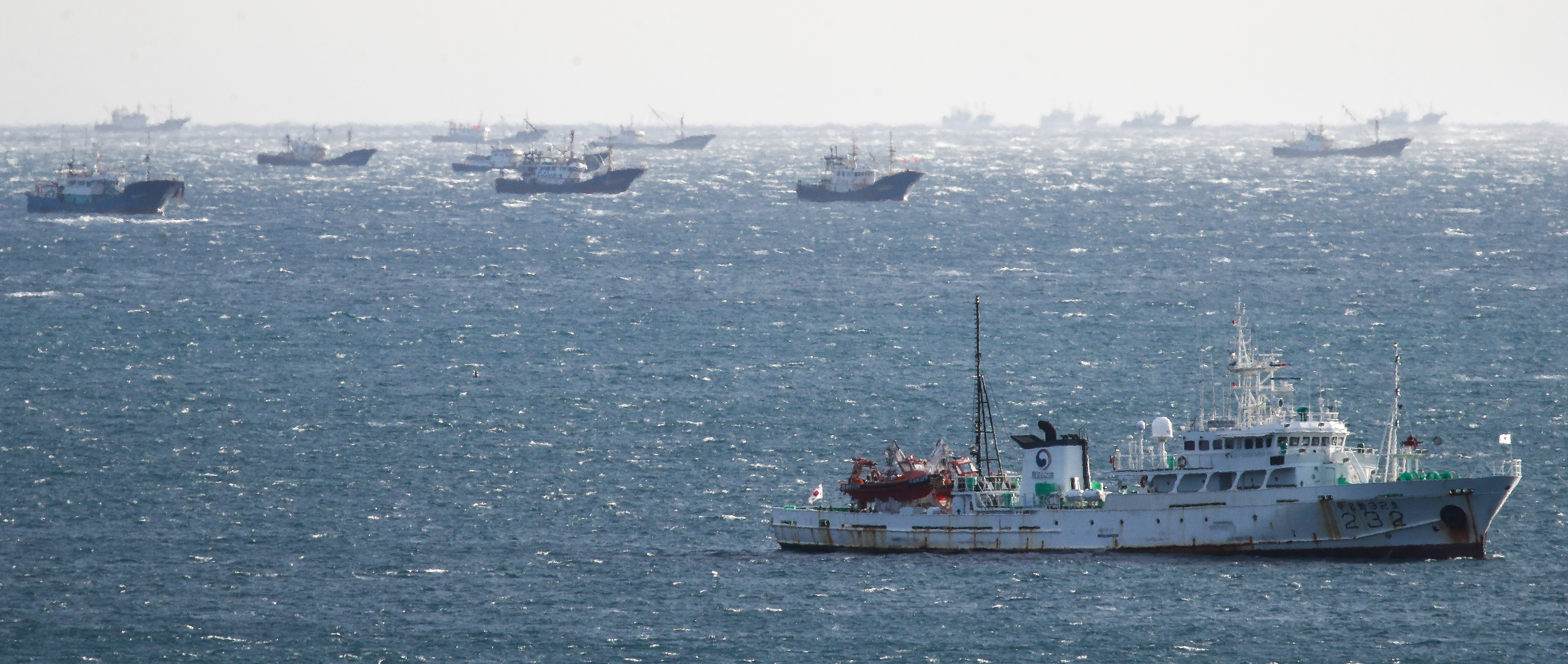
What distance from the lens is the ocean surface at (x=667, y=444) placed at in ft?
208

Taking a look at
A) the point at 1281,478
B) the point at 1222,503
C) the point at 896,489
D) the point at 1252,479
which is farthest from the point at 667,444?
the point at 1281,478

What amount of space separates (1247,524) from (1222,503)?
1267 millimetres

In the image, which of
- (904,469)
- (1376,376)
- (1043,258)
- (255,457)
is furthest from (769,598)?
(1043,258)

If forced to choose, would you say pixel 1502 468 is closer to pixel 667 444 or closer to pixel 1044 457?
pixel 1044 457

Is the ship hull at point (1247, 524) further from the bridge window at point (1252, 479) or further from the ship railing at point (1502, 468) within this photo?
the ship railing at point (1502, 468)

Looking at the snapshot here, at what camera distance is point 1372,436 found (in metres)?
95.8

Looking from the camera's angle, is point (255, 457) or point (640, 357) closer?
point (255, 457)

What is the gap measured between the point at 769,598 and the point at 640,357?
61447 millimetres

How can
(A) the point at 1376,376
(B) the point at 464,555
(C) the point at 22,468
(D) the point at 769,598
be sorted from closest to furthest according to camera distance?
(D) the point at 769,598 → (B) the point at 464,555 → (C) the point at 22,468 → (A) the point at 1376,376

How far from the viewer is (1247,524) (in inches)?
2810

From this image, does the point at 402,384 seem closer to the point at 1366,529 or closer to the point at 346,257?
the point at 1366,529

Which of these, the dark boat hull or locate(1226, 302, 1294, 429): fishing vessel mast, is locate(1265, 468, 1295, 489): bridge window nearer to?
locate(1226, 302, 1294, 429): fishing vessel mast

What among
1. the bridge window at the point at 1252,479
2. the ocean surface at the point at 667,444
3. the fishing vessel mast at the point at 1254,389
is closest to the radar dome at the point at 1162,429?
the fishing vessel mast at the point at 1254,389

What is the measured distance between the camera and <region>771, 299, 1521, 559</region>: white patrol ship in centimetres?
7031
